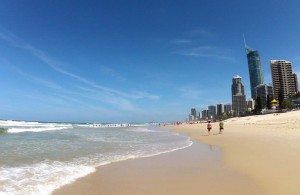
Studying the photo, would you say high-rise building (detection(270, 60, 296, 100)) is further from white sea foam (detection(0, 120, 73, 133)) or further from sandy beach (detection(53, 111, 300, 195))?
sandy beach (detection(53, 111, 300, 195))

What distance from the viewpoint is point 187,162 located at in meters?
10.5

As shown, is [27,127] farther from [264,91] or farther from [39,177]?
[264,91]

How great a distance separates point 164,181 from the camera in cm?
720

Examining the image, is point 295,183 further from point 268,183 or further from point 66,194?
point 66,194

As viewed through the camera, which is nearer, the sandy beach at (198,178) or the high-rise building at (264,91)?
the sandy beach at (198,178)

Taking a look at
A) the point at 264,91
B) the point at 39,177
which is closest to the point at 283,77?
the point at 264,91

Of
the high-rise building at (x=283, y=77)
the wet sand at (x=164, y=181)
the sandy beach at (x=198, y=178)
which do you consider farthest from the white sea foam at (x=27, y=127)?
the high-rise building at (x=283, y=77)

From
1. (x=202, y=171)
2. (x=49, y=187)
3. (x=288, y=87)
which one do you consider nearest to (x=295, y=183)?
(x=202, y=171)

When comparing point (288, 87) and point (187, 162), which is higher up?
point (288, 87)

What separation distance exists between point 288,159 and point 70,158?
8567 mm

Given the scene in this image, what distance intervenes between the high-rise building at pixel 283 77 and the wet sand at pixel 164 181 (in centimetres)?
Answer: 15911

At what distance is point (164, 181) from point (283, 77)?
163704 millimetres

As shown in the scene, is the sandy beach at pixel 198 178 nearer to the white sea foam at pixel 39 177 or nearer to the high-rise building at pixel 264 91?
the white sea foam at pixel 39 177

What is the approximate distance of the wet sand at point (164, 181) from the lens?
6227 mm
